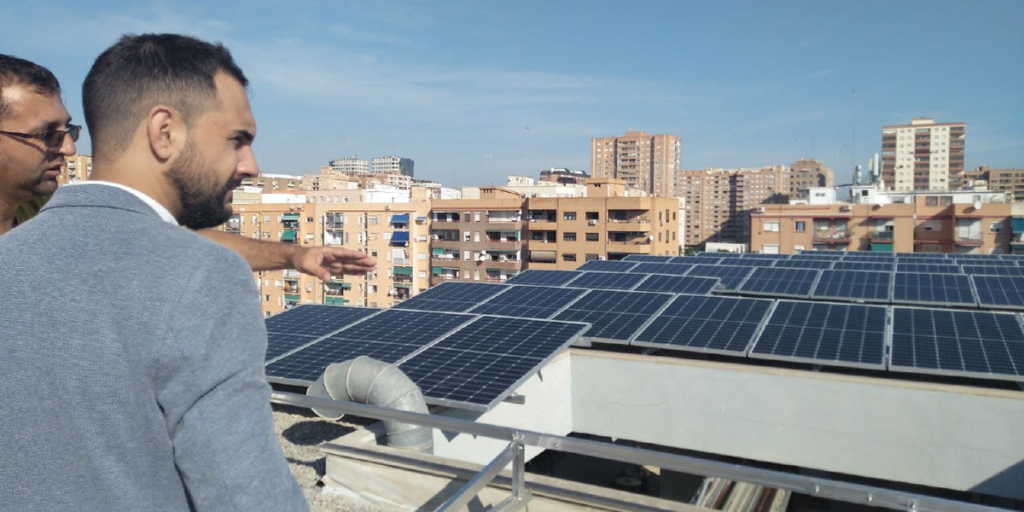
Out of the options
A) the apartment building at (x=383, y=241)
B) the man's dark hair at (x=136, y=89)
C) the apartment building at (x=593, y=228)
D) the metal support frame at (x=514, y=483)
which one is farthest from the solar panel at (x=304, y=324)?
the apartment building at (x=383, y=241)

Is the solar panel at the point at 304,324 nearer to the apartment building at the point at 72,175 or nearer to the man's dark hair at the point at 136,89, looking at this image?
the apartment building at the point at 72,175

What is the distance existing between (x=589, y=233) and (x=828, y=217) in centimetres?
2458

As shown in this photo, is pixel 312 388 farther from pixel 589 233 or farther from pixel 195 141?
pixel 589 233

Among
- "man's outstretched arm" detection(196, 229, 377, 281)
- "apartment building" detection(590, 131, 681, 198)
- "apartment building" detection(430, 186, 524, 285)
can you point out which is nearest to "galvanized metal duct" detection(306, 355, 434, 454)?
"man's outstretched arm" detection(196, 229, 377, 281)

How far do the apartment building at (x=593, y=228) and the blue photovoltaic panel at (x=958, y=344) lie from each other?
172 feet

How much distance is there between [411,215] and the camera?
7138cm

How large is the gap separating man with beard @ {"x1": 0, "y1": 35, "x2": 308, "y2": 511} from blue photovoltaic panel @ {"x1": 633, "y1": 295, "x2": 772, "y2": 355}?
34.9 feet

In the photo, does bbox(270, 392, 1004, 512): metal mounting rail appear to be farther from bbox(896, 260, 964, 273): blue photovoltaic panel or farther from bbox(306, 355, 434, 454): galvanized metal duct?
bbox(896, 260, 964, 273): blue photovoltaic panel

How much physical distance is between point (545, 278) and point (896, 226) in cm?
5848

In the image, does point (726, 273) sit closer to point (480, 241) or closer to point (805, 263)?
point (805, 263)

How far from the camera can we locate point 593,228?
6731cm

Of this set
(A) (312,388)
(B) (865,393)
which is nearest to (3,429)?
(A) (312,388)

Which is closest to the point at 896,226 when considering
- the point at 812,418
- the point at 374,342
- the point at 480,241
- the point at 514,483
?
the point at 480,241

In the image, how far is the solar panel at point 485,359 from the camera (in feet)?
27.9
